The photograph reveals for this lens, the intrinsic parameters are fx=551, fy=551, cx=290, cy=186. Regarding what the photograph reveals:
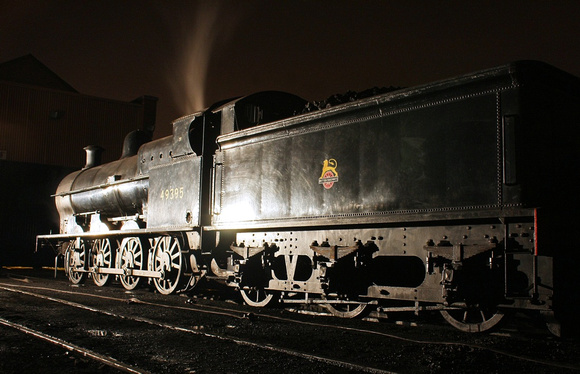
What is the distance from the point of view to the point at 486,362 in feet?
13.6

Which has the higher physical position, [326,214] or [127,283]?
[326,214]

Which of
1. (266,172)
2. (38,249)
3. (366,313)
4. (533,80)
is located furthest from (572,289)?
(38,249)

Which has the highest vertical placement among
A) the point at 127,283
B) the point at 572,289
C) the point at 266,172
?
the point at 266,172

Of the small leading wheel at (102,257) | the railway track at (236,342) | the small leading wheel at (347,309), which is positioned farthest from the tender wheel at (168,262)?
the small leading wheel at (347,309)

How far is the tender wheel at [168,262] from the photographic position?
367 inches

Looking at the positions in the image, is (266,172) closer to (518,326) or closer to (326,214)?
(326,214)

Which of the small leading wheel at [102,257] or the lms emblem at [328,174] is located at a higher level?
the lms emblem at [328,174]

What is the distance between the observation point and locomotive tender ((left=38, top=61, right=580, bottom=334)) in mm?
4887

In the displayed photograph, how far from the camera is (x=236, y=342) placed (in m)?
5.05

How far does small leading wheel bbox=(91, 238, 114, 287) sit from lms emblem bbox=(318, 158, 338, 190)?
6556mm

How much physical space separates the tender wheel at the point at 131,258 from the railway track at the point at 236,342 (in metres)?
2.72

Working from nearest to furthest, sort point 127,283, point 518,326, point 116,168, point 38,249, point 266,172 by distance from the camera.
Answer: point 518,326
point 266,172
point 127,283
point 116,168
point 38,249

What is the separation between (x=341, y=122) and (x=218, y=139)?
8.24 ft

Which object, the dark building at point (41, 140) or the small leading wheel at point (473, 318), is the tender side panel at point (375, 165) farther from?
the dark building at point (41, 140)
